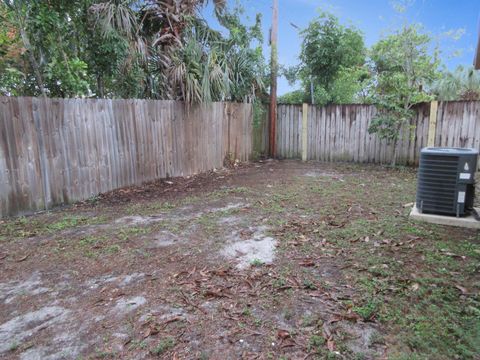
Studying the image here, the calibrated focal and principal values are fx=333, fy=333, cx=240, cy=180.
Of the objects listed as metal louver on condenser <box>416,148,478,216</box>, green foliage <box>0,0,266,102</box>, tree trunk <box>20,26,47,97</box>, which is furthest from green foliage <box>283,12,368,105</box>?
tree trunk <box>20,26,47,97</box>

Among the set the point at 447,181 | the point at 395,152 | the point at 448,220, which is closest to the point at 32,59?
the point at 447,181

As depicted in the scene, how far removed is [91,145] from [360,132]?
19.2ft

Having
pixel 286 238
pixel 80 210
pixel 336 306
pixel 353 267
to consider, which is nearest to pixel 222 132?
pixel 80 210

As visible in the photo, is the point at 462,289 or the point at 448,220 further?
the point at 448,220

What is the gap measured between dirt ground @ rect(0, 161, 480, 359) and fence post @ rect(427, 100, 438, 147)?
12.0ft

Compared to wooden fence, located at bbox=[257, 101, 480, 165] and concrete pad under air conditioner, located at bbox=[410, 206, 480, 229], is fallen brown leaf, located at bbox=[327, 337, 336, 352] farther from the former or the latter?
wooden fence, located at bbox=[257, 101, 480, 165]

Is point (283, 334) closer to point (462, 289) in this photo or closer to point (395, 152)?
point (462, 289)

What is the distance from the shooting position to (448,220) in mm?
3656

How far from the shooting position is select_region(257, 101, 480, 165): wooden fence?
6910mm

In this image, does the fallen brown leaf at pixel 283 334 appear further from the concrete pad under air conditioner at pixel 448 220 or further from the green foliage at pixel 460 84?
the green foliage at pixel 460 84

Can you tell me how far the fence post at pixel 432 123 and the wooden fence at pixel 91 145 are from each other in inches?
174

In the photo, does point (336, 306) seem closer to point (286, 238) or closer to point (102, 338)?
point (286, 238)

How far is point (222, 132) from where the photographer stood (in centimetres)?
725

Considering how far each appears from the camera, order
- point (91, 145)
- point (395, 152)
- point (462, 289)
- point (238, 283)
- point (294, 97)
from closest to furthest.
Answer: point (462, 289)
point (238, 283)
point (91, 145)
point (395, 152)
point (294, 97)
